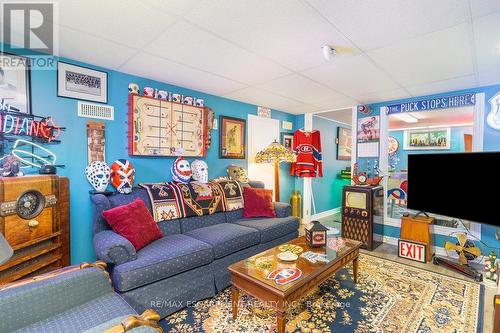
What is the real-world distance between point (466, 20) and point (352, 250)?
2.01m

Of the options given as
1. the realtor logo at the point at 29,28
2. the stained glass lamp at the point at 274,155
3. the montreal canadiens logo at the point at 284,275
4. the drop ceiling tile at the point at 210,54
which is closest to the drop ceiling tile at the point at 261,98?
the drop ceiling tile at the point at 210,54

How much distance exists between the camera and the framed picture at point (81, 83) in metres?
2.29

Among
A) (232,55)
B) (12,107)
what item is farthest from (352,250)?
(12,107)

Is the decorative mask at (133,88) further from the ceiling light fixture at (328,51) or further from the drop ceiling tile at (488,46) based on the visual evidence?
the drop ceiling tile at (488,46)

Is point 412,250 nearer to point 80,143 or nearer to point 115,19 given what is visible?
point 115,19

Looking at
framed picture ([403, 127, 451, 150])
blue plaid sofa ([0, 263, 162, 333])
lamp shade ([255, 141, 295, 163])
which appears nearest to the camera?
blue plaid sofa ([0, 263, 162, 333])

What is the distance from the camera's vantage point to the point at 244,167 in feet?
13.4

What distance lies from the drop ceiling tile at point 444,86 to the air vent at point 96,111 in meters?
3.69

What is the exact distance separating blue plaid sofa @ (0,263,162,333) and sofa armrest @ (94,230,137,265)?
0.79 feet

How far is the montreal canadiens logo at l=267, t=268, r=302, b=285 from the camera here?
5.46 ft

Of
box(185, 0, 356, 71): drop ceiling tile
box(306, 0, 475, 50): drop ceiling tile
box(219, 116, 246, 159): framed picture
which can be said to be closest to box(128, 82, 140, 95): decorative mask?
box(219, 116, 246, 159): framed picture

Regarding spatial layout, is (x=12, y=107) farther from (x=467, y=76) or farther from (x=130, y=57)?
(x=467, y=76)

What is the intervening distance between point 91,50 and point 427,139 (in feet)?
20.1

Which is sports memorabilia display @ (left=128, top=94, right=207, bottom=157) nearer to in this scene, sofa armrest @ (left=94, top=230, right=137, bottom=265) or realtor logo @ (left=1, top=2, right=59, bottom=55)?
realtor logo @ (left=1, top=2, right=59, bottom=55)
